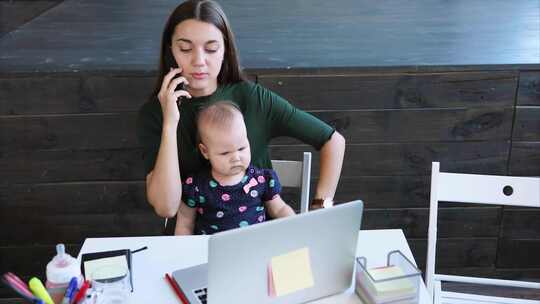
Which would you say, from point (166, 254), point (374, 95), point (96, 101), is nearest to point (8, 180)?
point (96, 101)

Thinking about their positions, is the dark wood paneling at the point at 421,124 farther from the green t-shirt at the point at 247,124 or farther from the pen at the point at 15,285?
the pen at the point at 15,285

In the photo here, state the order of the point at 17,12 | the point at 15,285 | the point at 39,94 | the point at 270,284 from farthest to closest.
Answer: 1. the point at 17,12
2. the point at 39,94
3. the point at 270,284
4. the point at 15,285

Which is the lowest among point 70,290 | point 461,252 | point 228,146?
point 461,252

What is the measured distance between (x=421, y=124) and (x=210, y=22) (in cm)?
100

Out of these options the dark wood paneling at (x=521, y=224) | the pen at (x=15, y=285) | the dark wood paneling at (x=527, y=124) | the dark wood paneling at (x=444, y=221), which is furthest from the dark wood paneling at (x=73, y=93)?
the dark wood paneling at (x=521, y=224)

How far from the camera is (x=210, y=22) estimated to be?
1.76m

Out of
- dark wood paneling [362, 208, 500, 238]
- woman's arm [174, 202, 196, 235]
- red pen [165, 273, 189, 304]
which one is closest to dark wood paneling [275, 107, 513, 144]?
dark wood paneling [362, 208, 500, 238]

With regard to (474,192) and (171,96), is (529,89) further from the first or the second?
(171,96)

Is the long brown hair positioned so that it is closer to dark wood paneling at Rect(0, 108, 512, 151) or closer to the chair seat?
dark wood paneling at Rect(0, 108, 512, 151)


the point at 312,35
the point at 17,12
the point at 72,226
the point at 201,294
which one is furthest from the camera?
the point at 17,12

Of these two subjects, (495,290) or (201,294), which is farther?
(495,290)

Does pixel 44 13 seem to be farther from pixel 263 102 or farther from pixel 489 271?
pixel 489 271

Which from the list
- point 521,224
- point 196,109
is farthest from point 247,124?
point 521,224

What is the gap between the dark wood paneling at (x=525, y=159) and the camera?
8.11 feet
